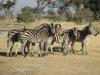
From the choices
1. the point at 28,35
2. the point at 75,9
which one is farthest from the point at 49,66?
the point at 75,9

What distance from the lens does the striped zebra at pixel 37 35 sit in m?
10.9

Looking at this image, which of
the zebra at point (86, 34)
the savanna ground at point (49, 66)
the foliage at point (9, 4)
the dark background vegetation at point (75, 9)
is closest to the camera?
the savanna ground at point (49, 66)

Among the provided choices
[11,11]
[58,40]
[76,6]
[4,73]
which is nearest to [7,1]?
[11,11]

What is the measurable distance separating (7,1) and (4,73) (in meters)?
74.4

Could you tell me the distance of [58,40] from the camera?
13.3 metres

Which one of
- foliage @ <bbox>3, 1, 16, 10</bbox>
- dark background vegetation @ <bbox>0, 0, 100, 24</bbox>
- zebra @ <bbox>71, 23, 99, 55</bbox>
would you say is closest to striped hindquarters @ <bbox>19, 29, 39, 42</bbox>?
zebra @ <bbox>71, 23, 99, 55</bbox>

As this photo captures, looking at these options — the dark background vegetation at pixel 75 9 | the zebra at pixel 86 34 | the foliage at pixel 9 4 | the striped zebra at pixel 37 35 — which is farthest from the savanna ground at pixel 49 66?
the foliage at pixel 9 4

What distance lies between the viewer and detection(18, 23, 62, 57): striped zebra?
431 inches

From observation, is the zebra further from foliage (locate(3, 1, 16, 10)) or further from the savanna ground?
foliage (locate(3, 1, 16, 10))

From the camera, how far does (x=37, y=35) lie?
11312mm

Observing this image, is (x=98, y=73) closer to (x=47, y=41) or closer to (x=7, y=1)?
(x=47, y=41)

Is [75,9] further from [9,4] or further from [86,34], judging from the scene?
[86,34]

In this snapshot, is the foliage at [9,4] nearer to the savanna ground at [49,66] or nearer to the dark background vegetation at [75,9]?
the dark background vegetation at [75,9]

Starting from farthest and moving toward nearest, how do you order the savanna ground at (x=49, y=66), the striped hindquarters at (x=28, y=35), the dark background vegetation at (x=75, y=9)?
the dark background vegetation at (x=75, y=9)
the striped hindquarters at (x=28, y=35)
the savanna ground at (x=49, y=66)
